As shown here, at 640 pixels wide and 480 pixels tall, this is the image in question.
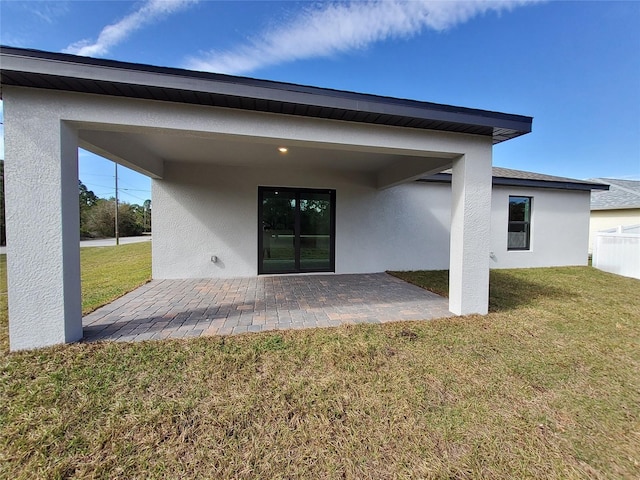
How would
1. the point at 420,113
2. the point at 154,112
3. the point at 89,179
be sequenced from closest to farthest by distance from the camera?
1. the point at 154,112
2. the point at 420,113
3. the point at 89,179

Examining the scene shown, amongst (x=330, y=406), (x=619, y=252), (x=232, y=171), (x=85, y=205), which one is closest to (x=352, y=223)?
(x=232, y=171)

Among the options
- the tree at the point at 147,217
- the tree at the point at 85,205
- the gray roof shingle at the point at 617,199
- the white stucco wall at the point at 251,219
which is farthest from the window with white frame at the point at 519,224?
the tree at the point at 147,217

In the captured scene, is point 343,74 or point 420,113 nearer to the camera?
point 420,113

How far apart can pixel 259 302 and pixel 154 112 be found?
3243 mm

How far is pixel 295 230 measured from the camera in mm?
7199

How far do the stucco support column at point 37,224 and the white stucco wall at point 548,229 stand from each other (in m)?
10.4

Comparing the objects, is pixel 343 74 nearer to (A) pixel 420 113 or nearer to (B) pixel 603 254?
(A) pixel 420 113

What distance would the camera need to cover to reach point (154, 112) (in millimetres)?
3072

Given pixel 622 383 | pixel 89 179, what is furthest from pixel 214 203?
pixel 89 179

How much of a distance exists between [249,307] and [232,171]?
395 centimetres

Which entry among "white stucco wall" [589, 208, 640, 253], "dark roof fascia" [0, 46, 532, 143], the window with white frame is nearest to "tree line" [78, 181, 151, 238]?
"dark roof fascia" [0, 46, 532, 143]

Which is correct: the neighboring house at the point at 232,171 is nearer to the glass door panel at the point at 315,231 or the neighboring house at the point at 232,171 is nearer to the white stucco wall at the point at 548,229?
the glass door panel at the point at 315,231

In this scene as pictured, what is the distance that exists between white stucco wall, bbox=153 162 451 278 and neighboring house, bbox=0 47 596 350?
1.4 inches

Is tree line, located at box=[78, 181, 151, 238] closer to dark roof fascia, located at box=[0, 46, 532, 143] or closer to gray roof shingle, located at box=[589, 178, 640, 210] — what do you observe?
dark roof fascia, located at box=[0, 46, 532, 143]
